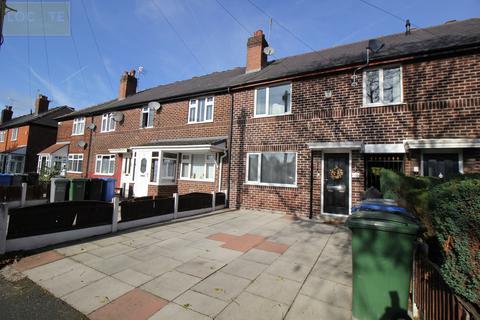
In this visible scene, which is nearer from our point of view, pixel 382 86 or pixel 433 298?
pixel 433 298

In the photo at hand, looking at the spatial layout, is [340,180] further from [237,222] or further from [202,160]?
[202,160]

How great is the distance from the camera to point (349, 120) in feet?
29.1

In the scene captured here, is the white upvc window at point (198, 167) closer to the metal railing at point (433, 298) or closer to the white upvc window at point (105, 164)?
the white upvc window at point (105, 164)

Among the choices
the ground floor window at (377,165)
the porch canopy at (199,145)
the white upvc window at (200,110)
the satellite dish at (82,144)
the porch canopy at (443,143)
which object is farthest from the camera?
the satellite dish at (82,144)

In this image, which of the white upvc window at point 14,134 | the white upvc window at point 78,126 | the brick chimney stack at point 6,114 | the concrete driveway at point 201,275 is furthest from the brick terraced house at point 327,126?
the brick chimney stack at point 6,114

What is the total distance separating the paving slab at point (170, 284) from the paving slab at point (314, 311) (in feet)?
5.21

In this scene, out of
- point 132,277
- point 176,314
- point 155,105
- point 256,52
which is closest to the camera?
point 176,314

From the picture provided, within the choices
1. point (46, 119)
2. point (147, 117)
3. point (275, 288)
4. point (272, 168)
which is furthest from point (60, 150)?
point (275, 288)

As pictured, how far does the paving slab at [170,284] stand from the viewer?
3.55 metres

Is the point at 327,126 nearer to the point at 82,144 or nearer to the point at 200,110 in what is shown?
the point at 200,110

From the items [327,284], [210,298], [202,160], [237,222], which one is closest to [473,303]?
[327,284]

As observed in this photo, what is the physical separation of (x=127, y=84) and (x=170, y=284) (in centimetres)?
1986

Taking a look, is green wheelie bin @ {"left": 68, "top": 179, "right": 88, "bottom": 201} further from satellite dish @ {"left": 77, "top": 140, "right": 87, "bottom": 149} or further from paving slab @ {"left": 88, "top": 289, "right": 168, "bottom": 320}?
satellite dish @ {"left": 77, "top": 140, "right": 87, "bottom": 149}

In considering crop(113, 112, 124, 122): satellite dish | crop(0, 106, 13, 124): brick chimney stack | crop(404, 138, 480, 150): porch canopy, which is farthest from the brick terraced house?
crop(0, 106, 13, 124): brick chimney stack
